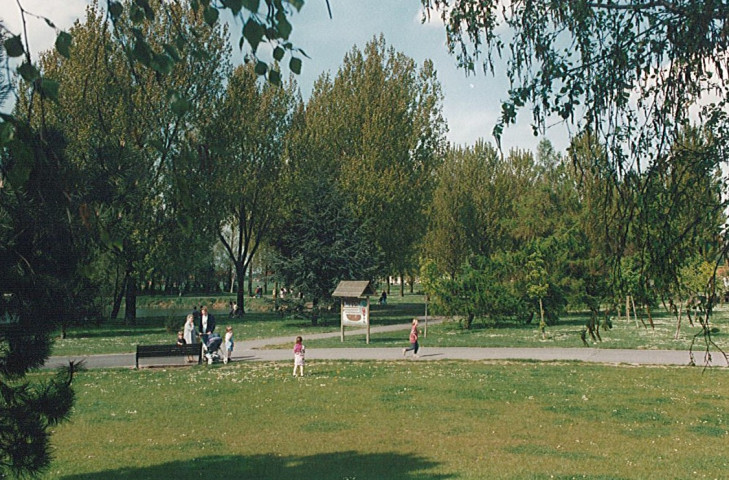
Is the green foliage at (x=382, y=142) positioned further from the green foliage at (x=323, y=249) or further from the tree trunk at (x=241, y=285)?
the tree trunk at (x=241, y=285)

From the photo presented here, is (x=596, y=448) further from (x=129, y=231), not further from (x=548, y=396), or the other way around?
(x=129, y=231)

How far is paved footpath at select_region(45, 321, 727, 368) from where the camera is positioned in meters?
23.3

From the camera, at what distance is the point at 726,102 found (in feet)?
18.1

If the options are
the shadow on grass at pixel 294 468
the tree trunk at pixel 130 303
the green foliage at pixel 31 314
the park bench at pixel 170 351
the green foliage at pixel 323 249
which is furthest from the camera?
the tree trunk at pixel 130 303

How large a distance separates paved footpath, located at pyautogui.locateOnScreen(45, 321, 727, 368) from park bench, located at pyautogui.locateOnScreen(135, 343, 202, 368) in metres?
0.29

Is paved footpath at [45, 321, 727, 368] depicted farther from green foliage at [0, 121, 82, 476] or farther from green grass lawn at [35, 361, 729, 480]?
green foliage at [0, 121, 82, 476]

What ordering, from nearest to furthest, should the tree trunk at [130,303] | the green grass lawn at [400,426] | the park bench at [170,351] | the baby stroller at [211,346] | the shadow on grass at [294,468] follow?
1. the shadow on grass at [294,468]
2. the green grass lawn at [400,426]
3. the park bench at [170,351]
4. the baby stroller at [211,346]
5. the tree trunk at [130,303]

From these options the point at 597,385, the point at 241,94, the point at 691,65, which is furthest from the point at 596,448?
the point at 241,94

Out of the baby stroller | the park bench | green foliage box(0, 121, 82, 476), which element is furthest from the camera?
the baby stroller

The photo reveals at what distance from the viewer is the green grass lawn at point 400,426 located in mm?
10305

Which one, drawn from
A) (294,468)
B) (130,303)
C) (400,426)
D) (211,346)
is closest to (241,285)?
(130,303)

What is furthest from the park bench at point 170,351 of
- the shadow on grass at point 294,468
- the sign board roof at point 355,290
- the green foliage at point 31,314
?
the green foliage at point 31,314

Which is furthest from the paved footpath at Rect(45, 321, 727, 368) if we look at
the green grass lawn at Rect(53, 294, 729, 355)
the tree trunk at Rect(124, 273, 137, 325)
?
the tree trunk at Rect(124, 273, 137, 325)

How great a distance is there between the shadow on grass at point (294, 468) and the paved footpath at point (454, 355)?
13084 mm
